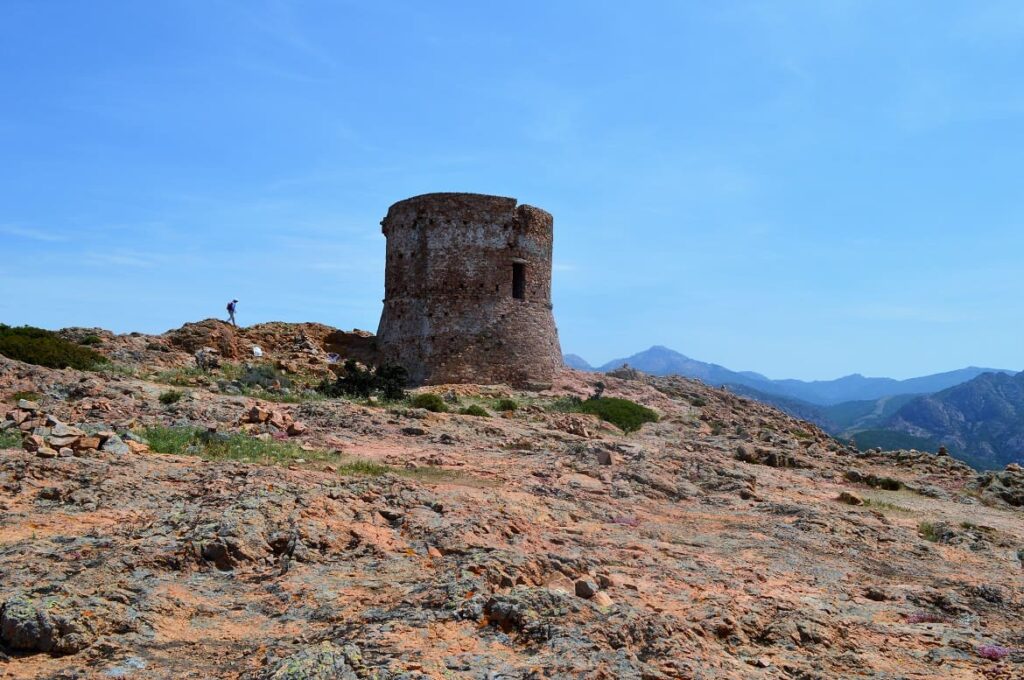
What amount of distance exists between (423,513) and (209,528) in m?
2.09

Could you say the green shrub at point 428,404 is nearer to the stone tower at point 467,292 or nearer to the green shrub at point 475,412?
the green shrub at point 475,412

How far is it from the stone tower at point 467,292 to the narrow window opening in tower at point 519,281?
3 centimetres

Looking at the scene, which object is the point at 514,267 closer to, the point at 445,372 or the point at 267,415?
the point at 445,372

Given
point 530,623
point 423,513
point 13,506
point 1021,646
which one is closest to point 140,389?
point 13,506

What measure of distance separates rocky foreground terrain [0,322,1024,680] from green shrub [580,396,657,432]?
5.85 meters

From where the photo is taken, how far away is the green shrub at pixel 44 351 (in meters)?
15.7

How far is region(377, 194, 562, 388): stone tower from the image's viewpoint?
22812 millimetres

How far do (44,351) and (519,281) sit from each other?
42.6 ft

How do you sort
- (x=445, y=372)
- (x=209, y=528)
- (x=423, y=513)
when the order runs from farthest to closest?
(x=445, y=372)
(x=423, y=513)
(x=209, y=528)

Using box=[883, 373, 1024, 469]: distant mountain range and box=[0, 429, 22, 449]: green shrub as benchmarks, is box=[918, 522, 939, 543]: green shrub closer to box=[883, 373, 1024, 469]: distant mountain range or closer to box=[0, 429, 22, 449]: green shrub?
box=[0, 429, 22, 449]: green shrub

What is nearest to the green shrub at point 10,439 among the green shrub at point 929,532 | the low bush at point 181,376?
the low bush at point 181,376

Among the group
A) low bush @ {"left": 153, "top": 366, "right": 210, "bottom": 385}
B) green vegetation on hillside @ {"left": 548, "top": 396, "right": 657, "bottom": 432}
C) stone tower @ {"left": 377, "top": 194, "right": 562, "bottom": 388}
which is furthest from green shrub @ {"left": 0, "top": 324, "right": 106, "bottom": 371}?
green vegetation on hillside @ {"left": 548, "top": 396, "right": 657, "bottom": 432}

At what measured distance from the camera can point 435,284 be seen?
2298cm

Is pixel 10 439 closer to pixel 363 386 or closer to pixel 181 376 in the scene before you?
pixel 181 376
